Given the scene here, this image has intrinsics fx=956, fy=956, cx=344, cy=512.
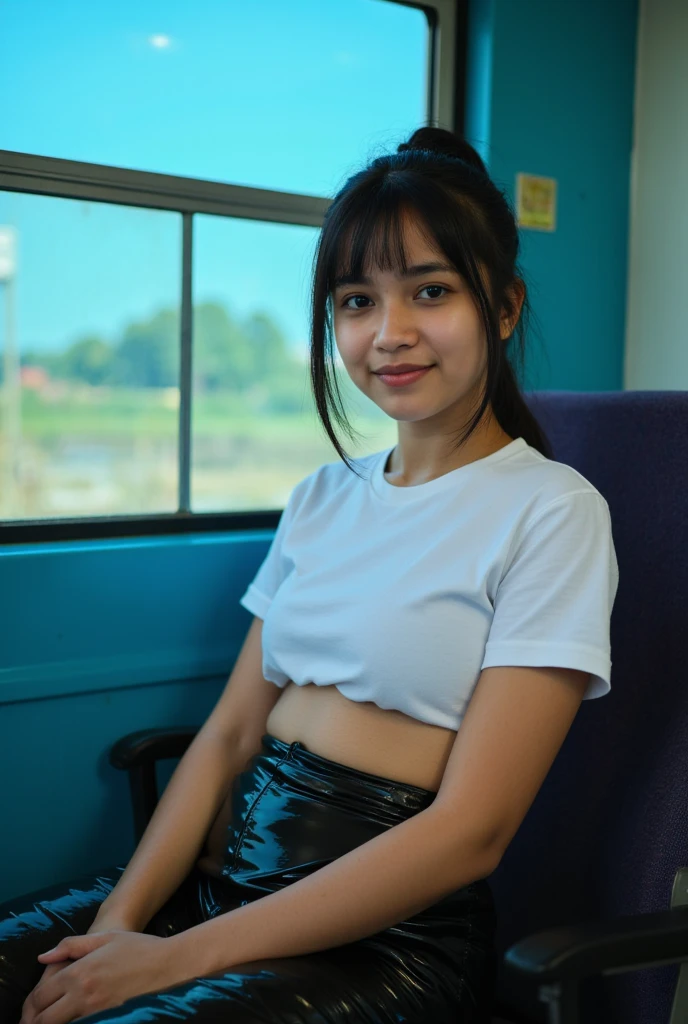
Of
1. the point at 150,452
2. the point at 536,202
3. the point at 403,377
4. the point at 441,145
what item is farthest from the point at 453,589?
the point at 150,452

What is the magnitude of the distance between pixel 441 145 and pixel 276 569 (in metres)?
0.66

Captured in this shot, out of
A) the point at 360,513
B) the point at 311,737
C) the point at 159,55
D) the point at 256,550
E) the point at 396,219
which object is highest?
the point at 159,55

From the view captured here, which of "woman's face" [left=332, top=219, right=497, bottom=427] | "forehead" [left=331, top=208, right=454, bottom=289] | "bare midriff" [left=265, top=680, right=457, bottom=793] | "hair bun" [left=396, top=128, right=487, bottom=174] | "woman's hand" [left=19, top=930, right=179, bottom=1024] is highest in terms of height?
"hair bun" [left=396, top=128, right=487, bottom=174]

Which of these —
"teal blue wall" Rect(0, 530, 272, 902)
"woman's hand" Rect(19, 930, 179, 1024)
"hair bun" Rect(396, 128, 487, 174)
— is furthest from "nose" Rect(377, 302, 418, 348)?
"woman's hand" Rect(19, 930, 179, 1024)

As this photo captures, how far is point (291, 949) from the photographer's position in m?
1.05

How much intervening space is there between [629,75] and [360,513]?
131 cm

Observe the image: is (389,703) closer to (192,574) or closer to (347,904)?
(347,904)

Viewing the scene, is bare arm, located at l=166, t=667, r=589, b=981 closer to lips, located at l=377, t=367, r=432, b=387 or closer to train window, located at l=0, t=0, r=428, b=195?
lips, located at l=377, t=367, r=432, b=387

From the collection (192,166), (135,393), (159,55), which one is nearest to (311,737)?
(192,166)

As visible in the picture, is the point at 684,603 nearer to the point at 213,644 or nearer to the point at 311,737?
the point at 311,737

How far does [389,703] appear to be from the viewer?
117 centimetres

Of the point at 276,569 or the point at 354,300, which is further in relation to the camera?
the point at 276,569

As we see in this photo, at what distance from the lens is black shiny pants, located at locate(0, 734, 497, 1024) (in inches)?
38.3

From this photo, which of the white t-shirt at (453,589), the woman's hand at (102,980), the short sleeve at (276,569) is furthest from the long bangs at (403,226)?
the woman's hand at (102,980)
